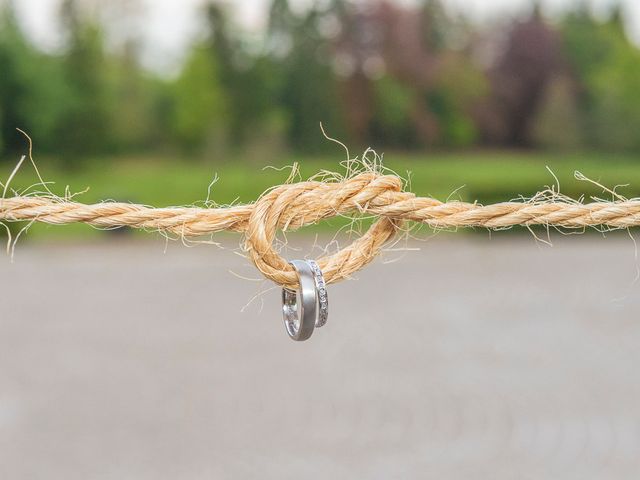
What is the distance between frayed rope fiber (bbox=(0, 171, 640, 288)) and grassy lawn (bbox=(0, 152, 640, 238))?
12.0 metres

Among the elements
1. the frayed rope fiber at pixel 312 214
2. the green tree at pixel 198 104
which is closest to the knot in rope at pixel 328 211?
the frayed rope fiber at pixel 312 214

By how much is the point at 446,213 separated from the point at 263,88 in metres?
15.6

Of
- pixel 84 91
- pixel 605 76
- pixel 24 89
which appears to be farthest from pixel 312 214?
pixel 605 76

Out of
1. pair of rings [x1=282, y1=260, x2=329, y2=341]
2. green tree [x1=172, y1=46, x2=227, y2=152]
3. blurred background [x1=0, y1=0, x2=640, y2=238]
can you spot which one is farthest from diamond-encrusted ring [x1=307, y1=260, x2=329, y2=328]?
green tree [x1=172, y1=46, x2=227, y2=152]

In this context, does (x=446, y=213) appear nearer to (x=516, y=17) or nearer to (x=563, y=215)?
(x=563, y=215)

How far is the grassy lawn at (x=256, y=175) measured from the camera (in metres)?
14.3

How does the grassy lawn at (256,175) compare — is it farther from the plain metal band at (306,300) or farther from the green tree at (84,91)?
the plain metal band at (306,300)

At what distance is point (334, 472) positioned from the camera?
386 centimetres

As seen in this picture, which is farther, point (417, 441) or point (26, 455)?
point (417, 441)

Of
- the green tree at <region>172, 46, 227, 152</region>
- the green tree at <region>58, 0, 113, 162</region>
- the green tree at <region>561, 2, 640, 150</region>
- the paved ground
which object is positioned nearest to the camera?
the paved ground

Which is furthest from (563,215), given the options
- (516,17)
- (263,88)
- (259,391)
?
(516,17)

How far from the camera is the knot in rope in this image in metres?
0.98

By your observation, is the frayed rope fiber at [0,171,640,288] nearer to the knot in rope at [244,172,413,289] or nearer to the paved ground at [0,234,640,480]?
the knot in rope at [244,172,413,289]

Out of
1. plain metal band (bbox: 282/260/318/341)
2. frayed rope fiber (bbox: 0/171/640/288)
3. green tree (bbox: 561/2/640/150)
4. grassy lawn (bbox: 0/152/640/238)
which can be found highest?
green tree (bbox: 561/2/640/150)
